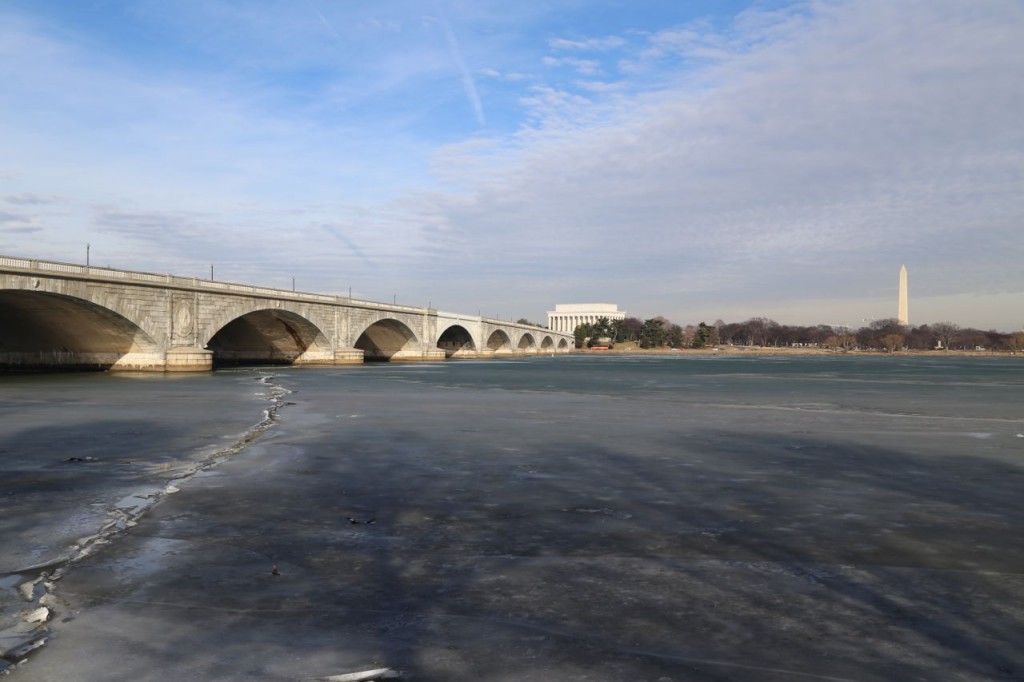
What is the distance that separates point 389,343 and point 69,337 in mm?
50092

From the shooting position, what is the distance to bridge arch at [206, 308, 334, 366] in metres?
72.1

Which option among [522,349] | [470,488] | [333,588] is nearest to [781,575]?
[333,588]

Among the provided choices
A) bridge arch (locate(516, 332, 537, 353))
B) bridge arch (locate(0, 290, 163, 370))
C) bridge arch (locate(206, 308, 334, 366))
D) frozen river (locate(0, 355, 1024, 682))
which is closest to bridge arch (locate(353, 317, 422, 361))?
bridge arch (locate(206, 308, 334, 366))

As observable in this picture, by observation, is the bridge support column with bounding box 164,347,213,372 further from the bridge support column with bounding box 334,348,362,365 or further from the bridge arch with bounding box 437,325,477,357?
the bridge arch with bounding box 437,325,477,357

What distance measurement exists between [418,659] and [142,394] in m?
30.5

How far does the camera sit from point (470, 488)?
11.7 meters

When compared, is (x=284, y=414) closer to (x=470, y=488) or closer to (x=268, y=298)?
(x=470, y=488)

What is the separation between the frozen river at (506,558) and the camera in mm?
5230

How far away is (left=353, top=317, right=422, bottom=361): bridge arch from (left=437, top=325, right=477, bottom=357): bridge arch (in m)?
25.3

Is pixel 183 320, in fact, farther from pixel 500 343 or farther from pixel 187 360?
pixel 500 343

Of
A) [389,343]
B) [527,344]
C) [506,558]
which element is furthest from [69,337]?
[527,344]

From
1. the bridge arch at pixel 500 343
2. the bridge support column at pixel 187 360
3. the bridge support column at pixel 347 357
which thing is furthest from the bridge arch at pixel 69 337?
the bridge arch at pixel 500 343

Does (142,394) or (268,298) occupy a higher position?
(268,298)

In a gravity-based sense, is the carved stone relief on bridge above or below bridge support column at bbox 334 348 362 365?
above
